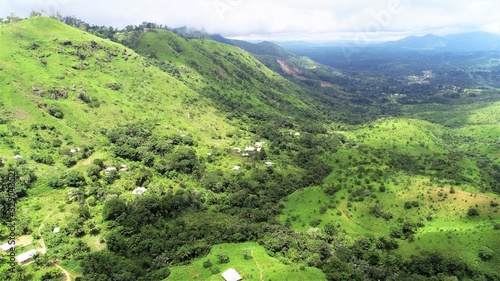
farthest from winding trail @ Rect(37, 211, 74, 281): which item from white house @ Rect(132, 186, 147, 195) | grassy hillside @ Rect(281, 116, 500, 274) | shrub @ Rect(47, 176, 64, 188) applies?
grassy hillside @ Rect(281, 116, 500, 274)

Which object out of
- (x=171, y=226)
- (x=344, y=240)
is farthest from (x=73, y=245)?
(x=344, y=240)

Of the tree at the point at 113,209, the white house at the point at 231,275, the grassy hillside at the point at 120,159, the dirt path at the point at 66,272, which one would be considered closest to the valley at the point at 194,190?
the dirt path at the point at 66,272

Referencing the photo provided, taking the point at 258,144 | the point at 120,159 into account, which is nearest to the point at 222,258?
the point at 120,159

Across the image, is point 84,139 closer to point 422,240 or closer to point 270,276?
point 270,276

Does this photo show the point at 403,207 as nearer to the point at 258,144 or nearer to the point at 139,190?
the point at 258,144

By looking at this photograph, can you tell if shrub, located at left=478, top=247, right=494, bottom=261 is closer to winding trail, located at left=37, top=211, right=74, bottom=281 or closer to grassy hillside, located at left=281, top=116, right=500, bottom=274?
grassy hillside, located at left=281, top=116, right=500, bottom=274

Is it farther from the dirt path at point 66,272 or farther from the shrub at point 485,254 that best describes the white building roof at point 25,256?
the shrub at point 485,254
